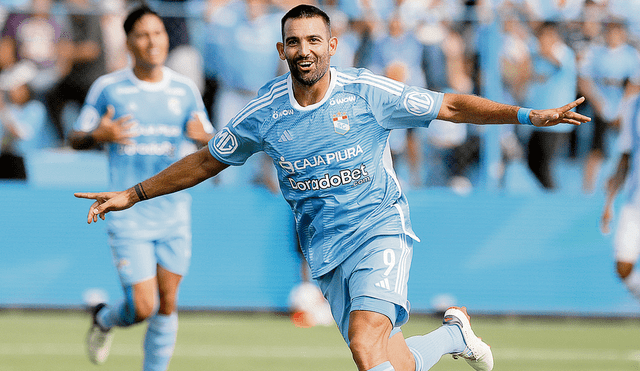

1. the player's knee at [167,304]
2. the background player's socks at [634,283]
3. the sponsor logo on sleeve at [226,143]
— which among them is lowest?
the background player's socks at [634,283]

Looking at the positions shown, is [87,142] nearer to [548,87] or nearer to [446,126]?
[446,126]

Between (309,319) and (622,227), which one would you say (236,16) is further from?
(622,227)

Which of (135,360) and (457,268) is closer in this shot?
(135,360)

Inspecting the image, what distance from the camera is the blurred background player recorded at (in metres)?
9.36

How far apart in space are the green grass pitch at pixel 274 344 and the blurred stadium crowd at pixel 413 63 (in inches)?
72.5

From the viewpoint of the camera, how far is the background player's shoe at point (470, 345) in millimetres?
5668

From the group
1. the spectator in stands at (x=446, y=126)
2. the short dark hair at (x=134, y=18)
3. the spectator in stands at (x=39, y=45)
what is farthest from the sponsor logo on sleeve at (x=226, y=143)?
the spectator in stands at (x=39, y=45)

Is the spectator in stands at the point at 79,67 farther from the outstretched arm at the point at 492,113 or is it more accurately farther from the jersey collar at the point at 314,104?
the outstretched arm at the point at 492,113

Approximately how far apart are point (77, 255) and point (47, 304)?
0.72m

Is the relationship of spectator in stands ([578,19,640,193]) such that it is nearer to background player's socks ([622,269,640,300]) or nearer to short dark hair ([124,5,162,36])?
background player's socks ([622,269,640,300])

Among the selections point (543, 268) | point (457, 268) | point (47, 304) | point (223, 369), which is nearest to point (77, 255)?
point (47, 304)

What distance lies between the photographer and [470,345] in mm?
5656

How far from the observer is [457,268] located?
10.9 meters

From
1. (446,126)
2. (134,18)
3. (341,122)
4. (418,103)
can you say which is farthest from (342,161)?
(446,126)
